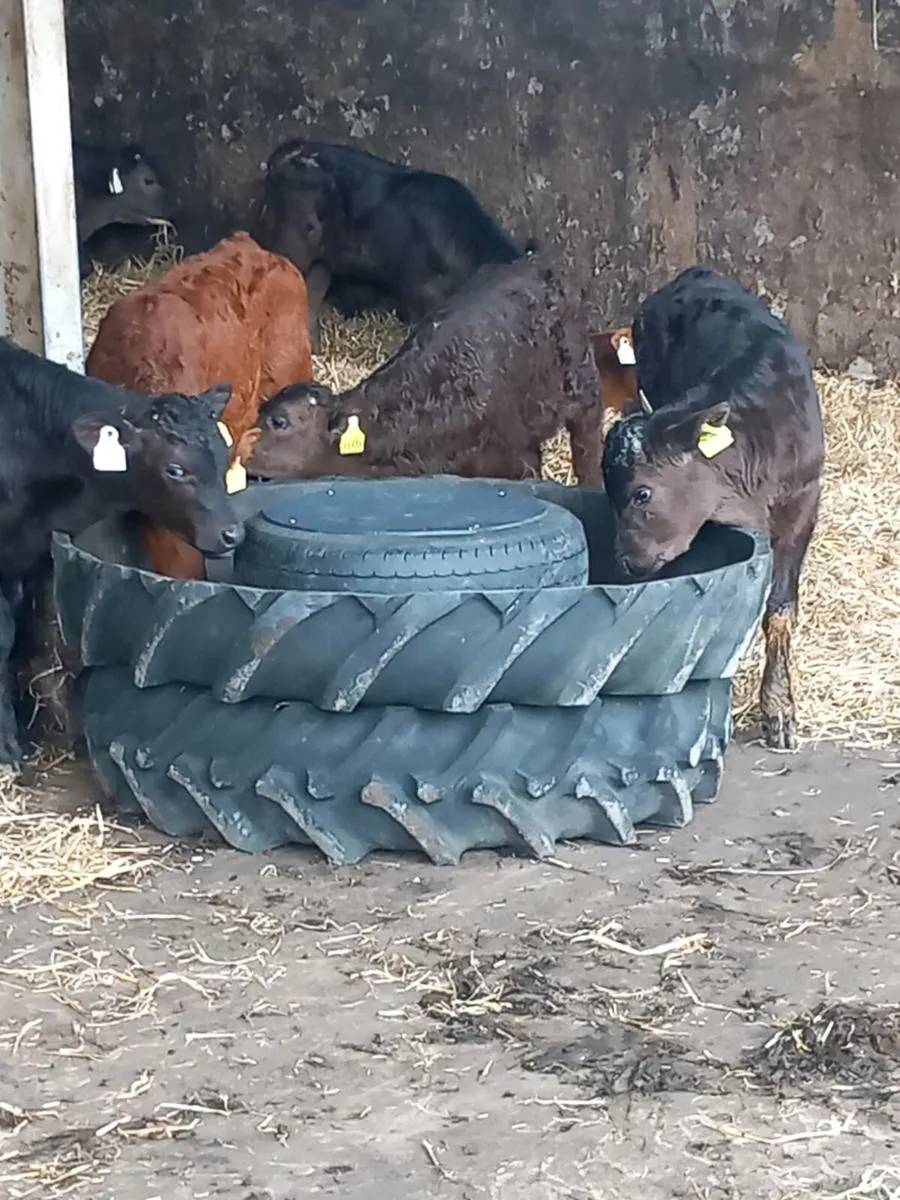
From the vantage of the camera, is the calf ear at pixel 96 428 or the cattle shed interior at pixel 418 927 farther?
the calf ear at pixel 96 428

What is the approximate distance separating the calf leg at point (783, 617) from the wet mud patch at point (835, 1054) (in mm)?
2012

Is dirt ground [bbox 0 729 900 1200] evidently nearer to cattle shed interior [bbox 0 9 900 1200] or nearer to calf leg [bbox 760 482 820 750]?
cattle shed interior [bbox 0 9 900 1200]

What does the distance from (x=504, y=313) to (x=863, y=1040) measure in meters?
4.89

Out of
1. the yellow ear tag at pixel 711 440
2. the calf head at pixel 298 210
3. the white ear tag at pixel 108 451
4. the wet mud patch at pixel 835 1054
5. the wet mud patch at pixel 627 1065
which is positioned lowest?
the wet mud patch at pixel 835 1054

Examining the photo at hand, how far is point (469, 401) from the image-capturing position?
→ 26.1 ft

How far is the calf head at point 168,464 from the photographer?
18.6ft

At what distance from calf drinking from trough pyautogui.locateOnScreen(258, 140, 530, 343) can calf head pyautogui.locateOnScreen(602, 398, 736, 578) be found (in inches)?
171

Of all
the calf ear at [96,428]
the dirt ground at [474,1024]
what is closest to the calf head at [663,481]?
the dirt ground at [474,1024]

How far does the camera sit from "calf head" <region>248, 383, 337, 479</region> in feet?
24.7

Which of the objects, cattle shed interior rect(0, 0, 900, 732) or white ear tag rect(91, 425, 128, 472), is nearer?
white ear tag rect(91, 425, 128, 472)

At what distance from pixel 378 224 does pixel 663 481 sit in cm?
531

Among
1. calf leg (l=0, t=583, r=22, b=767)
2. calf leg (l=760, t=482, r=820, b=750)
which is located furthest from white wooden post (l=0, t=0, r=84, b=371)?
calf leg (l=760, t=482, r=820, b=750)

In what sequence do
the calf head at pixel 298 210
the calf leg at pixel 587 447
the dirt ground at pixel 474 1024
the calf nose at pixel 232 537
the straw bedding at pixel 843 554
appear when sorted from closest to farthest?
the dirt ground at pixel 474 1024, the calf nose at pixel 232 537, the straw bedding at pixel 843 554, the calf leg at pixel 587 447, the calf head at pixel 298 210

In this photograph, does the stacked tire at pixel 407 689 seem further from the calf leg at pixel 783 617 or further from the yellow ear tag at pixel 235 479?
the yellow ear tag at pixel 235 479
